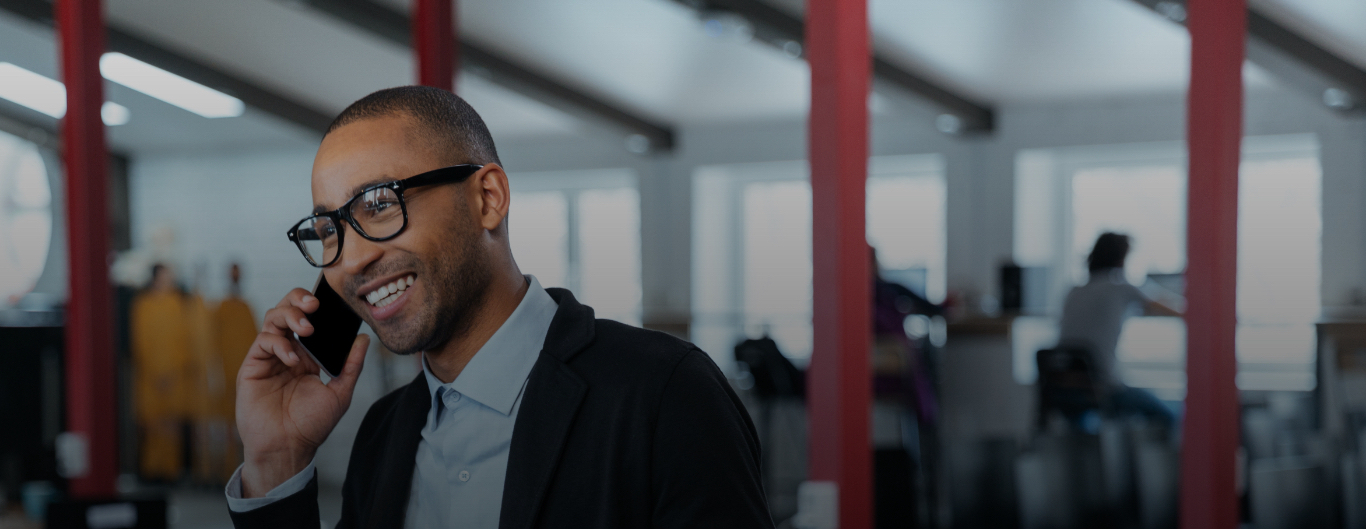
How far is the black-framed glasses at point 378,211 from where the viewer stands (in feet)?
3.25

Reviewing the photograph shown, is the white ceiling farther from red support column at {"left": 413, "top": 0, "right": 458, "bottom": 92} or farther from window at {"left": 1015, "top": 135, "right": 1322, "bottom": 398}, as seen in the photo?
red support column at {"left": 413, "top": 0, "right": 458, "bottom": 92}

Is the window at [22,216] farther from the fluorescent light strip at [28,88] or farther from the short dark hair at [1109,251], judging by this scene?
the short dark hair at [1109,251]

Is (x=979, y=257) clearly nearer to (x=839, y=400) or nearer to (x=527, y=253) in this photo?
(x=527, y=253)

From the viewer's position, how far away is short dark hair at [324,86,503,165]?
1021mm

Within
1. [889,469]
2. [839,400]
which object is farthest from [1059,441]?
[839,400]

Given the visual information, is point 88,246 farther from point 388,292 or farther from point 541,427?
point 541,427

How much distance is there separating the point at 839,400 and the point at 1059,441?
59.1 inches

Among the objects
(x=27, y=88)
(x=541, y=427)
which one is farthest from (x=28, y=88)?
(x=541, y=427)

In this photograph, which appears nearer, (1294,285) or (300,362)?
(300,362)

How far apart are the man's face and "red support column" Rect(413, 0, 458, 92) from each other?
6.79 ft

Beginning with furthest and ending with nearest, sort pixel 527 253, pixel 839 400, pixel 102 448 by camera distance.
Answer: pixel 527 253, pixel 102 448, pixel 839 400

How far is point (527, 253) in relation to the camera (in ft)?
32.0

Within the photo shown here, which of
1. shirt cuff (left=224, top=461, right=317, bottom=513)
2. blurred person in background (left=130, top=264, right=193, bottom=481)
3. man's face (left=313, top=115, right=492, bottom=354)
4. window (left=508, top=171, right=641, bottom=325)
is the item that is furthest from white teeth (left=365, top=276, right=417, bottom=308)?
window (left=508, top=171, right=641, bottom=325)

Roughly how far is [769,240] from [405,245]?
821cm
